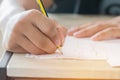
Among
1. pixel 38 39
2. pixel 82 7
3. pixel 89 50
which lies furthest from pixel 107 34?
pixel 82 7

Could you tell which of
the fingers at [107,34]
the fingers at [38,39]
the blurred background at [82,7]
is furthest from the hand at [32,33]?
the blurred background at [82,7]

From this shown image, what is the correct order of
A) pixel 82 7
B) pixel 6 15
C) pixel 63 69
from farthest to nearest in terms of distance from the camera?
pixel 82 7 < pixel 6 15 < pixel 63 69

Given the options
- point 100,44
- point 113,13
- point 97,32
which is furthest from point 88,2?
point 100,44

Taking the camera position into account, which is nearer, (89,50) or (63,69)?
(63,69)

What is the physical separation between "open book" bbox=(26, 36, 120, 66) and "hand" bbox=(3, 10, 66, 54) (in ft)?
0.07

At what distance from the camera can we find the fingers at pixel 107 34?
2.83 feet

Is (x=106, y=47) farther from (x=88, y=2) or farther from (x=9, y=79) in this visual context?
(x=88, y=2)

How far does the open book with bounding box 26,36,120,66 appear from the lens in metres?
0.71

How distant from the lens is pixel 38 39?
2.40 feet

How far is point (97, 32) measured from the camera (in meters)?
0.92

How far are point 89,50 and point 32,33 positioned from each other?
0.15m

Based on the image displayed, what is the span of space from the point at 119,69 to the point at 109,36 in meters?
0.27

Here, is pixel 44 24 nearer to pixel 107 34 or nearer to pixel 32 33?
pixel 32 33

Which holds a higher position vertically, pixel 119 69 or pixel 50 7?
pixel 119 69
